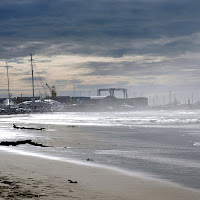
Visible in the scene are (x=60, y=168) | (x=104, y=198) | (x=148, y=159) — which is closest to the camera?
(x=104, y=198)

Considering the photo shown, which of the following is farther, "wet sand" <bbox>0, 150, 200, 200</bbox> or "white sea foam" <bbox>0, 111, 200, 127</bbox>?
"white sea foam" <bbox>0, 111, 200, 127</bbox>

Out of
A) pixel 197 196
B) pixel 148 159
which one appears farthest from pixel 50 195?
pixel 148 159

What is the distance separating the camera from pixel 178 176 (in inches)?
500

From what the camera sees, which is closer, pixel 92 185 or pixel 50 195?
pixel 50 195

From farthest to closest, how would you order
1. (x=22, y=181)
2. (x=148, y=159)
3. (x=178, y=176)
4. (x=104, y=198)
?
1. (x=148, y=159)
2. (x=178, y=176)
3. (x=22, y=181)
4. (x=104, y=198)

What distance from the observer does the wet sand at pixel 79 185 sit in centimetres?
957

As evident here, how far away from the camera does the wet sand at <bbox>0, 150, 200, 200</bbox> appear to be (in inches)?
377

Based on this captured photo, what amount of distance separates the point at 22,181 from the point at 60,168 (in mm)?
3357

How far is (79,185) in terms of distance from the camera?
35.9 ft

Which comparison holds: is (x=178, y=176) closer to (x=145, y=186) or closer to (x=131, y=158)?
(x=145, y=186)

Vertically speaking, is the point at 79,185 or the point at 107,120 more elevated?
the point at 79,185

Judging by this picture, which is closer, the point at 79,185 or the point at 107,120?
the point at 79,185

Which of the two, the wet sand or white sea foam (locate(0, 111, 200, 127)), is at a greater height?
the wet sand

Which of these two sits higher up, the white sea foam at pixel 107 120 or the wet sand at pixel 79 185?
the wet sand at pixel 79 185
